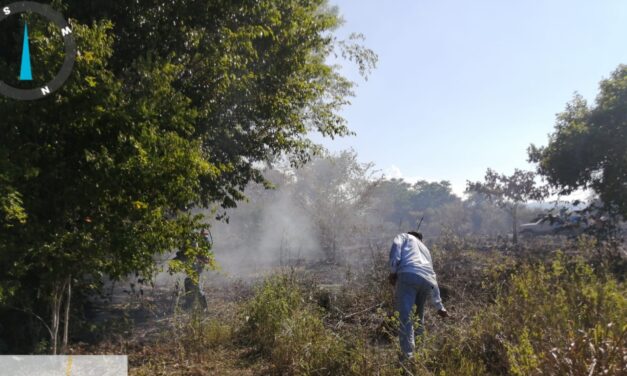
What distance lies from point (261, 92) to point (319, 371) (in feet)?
14.5

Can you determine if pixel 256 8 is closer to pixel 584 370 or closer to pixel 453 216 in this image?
pixel 584 370

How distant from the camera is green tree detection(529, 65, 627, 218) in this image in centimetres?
1213

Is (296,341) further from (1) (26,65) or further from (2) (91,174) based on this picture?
(1) (26,65)

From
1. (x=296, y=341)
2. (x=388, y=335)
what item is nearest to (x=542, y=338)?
(x=388, y=335)

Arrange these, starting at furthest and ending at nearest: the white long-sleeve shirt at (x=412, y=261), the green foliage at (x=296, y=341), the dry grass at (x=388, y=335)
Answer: the white long-sleeve shirt at (x=412, y=261)
the green foliage at (x=296, y=341)
the dry grass at (x=388, y=335)

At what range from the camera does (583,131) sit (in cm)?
1284

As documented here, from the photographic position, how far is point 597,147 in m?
12.5

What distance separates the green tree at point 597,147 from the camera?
12.1 m

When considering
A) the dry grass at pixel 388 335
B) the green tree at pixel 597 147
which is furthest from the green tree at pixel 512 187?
the dry grass at pixel 388 335

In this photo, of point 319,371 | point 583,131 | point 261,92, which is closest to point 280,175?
point 583,131

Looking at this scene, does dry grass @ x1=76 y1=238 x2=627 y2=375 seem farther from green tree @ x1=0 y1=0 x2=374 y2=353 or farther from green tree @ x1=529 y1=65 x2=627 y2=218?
green tree @ x1=529 y1=65 x2=627 y2=218

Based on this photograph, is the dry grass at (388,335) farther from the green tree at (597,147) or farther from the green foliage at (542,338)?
the green tree at (597,147)

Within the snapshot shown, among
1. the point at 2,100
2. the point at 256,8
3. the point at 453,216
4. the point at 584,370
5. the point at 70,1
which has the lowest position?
the point at 584,370

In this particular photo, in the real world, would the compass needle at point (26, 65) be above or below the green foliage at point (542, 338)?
above
